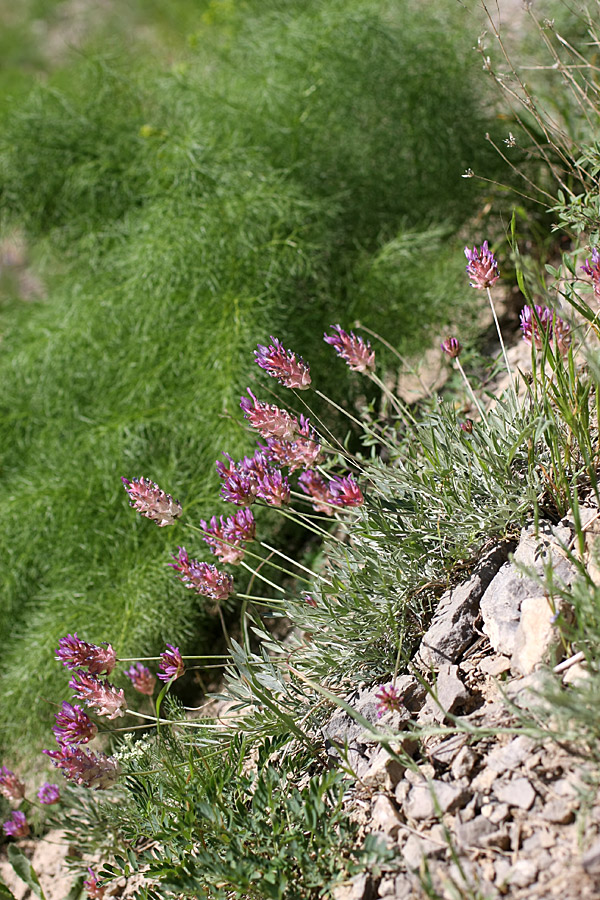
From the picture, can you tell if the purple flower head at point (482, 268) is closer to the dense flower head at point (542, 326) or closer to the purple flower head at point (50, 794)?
the dense flower head at point (542, 326)

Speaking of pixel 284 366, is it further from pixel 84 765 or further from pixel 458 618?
pixel 84 765

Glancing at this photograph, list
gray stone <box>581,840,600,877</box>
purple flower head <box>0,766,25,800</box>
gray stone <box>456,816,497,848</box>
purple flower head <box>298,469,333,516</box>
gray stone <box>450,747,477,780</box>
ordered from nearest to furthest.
Answer: 1. gray stone <box>581,840,600,877</box>
2. gray stone <box>456,816,497,848</box>
3. gray stone <box>450,747,477,780</box>
4. purple flower head <box>298,469,333,516</box>
5. purple flower head <box>0,766,25,800</box>

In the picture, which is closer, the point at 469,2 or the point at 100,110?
the point at 100,110

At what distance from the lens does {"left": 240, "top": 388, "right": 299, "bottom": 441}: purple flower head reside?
1519mm

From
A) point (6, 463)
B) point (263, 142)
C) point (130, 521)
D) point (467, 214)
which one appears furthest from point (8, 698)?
point (467, 214)

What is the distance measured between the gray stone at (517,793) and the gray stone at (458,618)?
29 centimetres

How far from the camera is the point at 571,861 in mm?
1134

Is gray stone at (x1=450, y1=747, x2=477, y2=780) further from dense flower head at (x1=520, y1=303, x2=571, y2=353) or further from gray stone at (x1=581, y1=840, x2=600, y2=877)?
dense flower head at (x1=520, y1=303, x2=571, y2=353)

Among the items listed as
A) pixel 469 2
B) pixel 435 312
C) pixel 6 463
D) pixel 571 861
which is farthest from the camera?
pixel 469 2

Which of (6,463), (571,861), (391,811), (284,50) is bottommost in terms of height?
(6,463)

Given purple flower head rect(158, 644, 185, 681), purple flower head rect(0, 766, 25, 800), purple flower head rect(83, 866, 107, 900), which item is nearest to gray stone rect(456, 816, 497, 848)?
purple flower head rect(158, 644, 185, 681)

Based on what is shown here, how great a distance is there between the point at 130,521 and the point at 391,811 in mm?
1341

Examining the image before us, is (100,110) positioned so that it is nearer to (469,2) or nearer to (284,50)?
(284,50)

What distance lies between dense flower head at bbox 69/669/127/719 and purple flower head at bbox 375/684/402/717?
0.51m
